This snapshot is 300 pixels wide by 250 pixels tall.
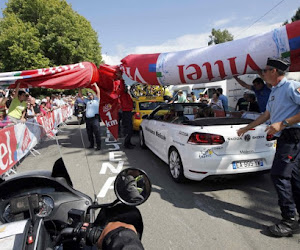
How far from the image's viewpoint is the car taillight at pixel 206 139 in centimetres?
391

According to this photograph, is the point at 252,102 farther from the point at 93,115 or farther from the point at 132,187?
the point at 132,187

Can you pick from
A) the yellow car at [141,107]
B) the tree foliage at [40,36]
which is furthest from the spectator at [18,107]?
the tree foliage at [40,36]

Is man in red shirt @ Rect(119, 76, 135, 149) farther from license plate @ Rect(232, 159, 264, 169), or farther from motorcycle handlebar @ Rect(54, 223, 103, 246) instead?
motorcycle handlebar @ Rect(54, 223, 103, 246)

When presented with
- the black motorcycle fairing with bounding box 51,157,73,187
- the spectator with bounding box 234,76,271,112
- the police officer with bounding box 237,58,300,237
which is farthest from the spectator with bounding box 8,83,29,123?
the police officer with bounding box 237,58,300,237

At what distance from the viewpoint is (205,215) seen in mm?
3400

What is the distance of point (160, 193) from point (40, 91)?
86.9 feet

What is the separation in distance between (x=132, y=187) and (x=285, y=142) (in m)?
2.05

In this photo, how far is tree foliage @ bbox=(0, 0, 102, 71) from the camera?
2397 centimetres

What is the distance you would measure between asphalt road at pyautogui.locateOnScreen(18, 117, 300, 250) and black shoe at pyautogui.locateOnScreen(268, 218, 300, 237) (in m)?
0.07

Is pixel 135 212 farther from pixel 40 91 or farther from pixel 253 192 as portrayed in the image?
pixel 40 91

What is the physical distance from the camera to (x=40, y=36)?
26.7 metres

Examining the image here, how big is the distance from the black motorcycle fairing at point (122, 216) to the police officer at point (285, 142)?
73.4 inches

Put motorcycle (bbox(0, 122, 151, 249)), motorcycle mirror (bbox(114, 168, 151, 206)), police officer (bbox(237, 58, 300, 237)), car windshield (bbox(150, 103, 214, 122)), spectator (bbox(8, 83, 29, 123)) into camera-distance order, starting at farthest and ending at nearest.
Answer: spectator (bbox(8, 83, 29, 123)), car windshield (bbox(150, 103, 214, 122)), police officer (bbox(237, 58, 300, 237)), motorcycle mirror (bbox(114, 168, 151, 206)), motorcycle (bbox(0, 122, 151, 249))

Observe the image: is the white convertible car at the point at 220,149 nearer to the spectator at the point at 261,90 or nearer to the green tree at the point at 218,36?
the spectator at the point at 261,90
